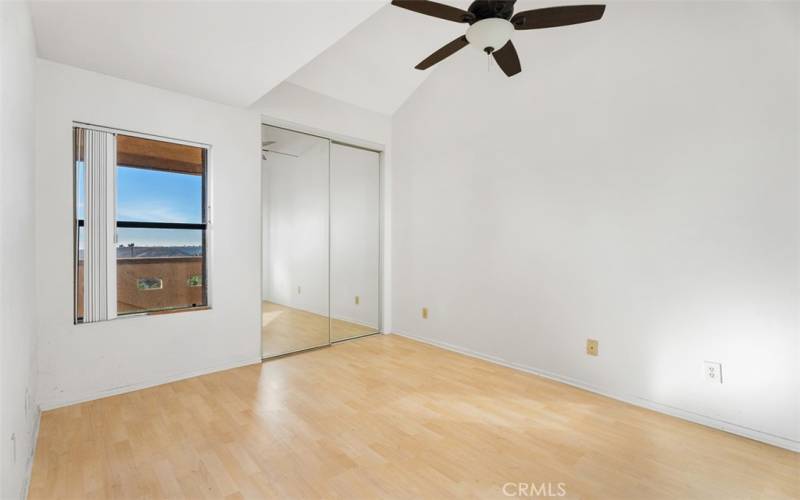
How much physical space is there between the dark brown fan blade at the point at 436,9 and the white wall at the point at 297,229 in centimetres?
211

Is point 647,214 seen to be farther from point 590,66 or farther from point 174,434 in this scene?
point 174,434

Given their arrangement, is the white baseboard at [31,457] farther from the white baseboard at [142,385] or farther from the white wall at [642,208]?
the white wall at [642,208]

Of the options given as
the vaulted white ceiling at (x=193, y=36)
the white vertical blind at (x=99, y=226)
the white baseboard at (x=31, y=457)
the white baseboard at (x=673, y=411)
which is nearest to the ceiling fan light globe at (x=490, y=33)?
the vaulted white ceiling at (x=193, y=36)

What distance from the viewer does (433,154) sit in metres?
3.99

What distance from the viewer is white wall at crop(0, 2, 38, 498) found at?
49.0 inches

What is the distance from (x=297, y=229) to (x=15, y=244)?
7.90 feet

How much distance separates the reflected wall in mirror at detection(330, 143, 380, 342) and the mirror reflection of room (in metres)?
0.01

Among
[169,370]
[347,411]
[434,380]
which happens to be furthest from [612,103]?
[169,370]

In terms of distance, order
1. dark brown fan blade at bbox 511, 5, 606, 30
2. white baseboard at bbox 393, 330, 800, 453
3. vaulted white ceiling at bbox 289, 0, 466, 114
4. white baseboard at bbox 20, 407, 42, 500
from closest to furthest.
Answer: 1. white baseboard at bbox 20, 407, 42, 500
2. dark brown fan blade at bbox 511, 5, 606, 30
3. white baseboard at bbox 393, 330, 800, 453
4. vaulted white ceiling at bbox 289, 0, 466, 114

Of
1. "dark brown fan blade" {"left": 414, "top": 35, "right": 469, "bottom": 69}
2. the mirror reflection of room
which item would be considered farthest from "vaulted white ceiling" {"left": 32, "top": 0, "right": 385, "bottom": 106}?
the mirror reflection of room

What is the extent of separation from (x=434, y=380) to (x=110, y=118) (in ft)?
10.1

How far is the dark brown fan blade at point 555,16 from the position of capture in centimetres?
185

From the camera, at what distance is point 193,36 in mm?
2162
